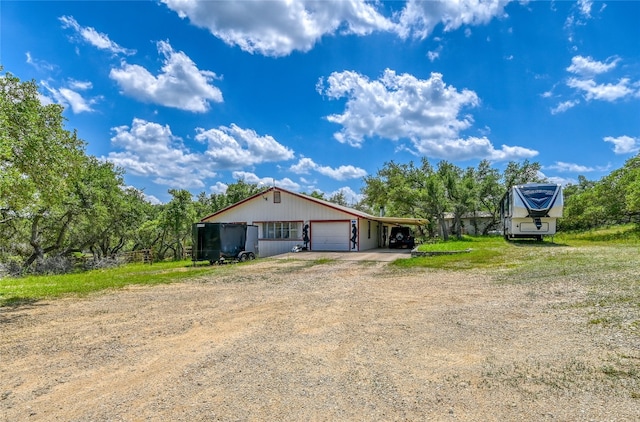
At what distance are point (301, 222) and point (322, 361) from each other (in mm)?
19361

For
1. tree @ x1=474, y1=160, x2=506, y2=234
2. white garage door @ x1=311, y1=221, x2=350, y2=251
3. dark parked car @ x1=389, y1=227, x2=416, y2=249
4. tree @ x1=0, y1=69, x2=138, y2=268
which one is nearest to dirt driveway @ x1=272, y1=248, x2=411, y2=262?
white garage door @ x1=311, y1=221, x2=350, y2=251

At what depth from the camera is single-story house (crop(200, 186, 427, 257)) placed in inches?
896

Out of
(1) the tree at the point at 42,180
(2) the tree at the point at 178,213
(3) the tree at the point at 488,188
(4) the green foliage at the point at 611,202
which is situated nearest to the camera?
(1) the tree at the point at 42,180

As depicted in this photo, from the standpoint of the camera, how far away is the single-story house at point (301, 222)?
74.7 feet

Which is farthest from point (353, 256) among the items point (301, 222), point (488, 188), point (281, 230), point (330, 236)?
point (488, 188)

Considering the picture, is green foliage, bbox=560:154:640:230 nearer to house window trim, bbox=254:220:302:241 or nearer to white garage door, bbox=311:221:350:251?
white garage door, bbox=311:221:350:251

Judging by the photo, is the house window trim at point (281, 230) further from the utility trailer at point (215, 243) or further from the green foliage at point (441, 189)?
the green foliage at point (441, 189)

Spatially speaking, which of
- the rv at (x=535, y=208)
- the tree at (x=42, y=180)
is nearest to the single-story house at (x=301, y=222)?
the rv at (x=535, y=208)

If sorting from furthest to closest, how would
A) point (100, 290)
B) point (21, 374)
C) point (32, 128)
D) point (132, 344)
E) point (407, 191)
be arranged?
point (407, 191)
point (100, 290)
point (32, 128)
point (132, 344)
point (21, 374)

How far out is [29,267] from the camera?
20438 mm

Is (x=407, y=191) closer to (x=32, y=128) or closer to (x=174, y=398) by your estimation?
(x=32, y=128)

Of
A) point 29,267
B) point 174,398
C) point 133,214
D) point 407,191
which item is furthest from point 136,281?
point 407,191

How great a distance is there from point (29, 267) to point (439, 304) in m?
23.0

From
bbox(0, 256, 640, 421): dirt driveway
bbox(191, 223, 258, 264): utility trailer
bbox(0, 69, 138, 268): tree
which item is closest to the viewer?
bbox(0, 256, 640, 421): dirt driveway
